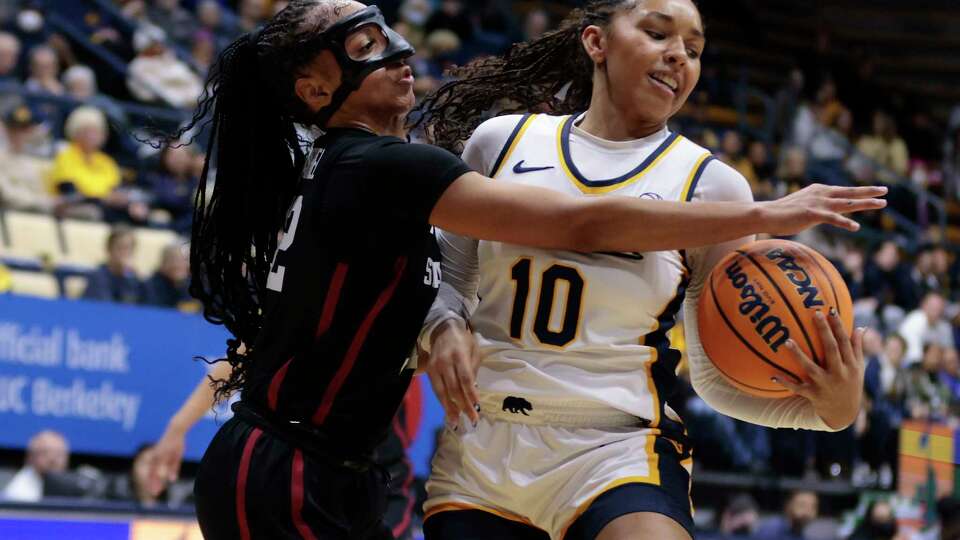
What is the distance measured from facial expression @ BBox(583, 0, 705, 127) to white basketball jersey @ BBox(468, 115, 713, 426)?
4.1 inches

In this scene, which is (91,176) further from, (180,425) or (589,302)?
(589,302)

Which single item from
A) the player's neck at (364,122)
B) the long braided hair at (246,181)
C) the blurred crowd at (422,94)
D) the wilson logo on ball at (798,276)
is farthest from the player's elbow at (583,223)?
the blurred crowd at (422,94)

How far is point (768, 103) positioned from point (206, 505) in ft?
36.9

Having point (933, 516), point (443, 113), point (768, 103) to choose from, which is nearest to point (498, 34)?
point (768, 103)

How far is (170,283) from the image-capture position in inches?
303

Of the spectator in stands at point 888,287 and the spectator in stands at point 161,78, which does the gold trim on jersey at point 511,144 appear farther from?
the spectator in stands at point 888,287

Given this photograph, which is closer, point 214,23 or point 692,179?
point 692,179

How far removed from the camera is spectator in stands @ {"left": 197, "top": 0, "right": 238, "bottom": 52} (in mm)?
10555

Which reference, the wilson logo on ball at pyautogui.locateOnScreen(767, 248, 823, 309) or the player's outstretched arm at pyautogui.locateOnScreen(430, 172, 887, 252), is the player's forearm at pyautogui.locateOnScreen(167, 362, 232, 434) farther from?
the wilson logo on ball at pyautogui.locateOnScreen(767, 248, 823, 309)

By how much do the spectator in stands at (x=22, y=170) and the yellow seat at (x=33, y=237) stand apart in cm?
10

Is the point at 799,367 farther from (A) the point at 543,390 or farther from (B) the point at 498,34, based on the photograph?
(B) the point at 498,34

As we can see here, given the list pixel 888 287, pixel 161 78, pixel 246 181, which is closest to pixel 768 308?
pixel 246 181

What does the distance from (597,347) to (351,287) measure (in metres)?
0.56

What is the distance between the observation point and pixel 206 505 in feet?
9.30
